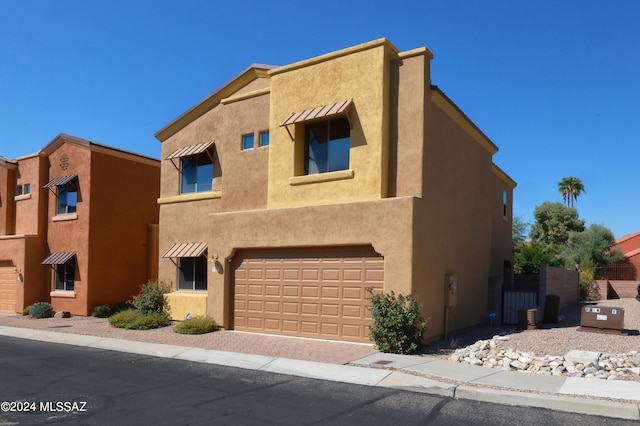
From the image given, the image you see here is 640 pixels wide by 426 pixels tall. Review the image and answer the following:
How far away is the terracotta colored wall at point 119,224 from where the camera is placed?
2259cm

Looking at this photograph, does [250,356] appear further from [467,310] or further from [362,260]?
[467,310]

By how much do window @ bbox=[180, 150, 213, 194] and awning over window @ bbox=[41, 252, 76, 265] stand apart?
6683mm

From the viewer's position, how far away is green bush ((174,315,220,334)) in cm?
1627

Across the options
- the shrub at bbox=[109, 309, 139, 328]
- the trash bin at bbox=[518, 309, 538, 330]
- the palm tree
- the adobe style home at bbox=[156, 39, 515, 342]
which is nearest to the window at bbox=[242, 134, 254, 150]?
the adobe style home at bbox=[156, 39, 515, 342]

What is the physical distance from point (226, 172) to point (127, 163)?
27.2 feet

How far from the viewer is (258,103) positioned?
17.5 meters

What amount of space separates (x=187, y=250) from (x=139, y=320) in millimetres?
2867

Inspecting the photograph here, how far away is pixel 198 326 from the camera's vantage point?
16344 mm

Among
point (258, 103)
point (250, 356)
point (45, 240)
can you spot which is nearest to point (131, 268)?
point (45, 240)

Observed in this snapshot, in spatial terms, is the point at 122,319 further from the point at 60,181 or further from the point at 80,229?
the point at 60,181

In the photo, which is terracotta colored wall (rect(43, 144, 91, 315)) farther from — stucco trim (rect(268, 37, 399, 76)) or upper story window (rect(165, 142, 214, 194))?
stucco trim (rect(268, 37, 399, 76))

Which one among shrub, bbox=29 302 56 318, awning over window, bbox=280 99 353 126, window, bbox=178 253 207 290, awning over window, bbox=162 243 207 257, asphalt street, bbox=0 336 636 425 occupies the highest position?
awning over window, bbox=280 99 353 126

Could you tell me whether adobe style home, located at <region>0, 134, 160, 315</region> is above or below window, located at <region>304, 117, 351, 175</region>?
below

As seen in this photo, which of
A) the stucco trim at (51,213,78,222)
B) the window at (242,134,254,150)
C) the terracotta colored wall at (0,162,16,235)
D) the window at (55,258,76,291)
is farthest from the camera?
the terracotta colored wall at (0,162,16,235)
